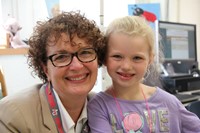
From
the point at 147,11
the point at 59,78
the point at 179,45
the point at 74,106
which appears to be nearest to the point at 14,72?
the point at 147,11

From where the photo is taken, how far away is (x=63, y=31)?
3.50ft

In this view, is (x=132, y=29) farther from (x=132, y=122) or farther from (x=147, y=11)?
(x=147, y=11)

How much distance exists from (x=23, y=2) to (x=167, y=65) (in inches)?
81.2

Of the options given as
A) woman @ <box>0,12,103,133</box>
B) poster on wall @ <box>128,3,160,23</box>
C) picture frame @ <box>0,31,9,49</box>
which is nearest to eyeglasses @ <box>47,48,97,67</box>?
woman @ <box>0,12,103,133</box>

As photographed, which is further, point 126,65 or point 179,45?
point 179,45

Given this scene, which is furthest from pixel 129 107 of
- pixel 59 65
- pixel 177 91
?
pixel 177 91

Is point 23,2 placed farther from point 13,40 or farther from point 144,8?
point 144,8

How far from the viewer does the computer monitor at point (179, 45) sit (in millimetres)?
2607

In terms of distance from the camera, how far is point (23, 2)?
3490 mm

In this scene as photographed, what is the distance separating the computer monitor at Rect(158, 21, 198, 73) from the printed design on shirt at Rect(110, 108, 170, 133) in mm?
1408

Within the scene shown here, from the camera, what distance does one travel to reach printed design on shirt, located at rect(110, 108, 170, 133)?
116cm

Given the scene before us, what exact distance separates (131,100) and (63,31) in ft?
1.53

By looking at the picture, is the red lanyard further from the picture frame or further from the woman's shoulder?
the picture frame

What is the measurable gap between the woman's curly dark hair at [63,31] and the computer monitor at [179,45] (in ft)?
4.80
